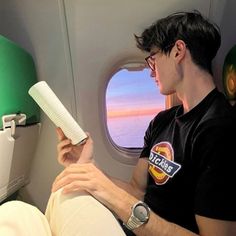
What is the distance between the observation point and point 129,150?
1.95 metres

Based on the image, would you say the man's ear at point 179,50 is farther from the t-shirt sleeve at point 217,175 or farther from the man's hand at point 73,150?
the man's hand at point 73,150

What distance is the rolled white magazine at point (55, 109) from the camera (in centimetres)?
122

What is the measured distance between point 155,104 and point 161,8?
513 mm

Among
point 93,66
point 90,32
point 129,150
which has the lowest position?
point 129,150

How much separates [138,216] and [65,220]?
0.87 feet

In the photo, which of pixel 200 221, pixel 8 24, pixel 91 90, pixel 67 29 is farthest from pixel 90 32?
pixel 200 221

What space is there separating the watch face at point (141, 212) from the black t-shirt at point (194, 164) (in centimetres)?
17

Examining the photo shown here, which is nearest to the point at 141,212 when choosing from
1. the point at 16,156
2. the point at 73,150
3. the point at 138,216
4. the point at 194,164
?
the point at 138,216

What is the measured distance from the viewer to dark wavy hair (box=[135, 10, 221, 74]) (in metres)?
1.43

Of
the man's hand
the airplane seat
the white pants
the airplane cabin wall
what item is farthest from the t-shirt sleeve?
the airplane seat

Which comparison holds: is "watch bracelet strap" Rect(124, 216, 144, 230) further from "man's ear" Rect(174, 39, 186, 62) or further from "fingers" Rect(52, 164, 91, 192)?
"man's ear" Rect(174, 39, 186, 62)

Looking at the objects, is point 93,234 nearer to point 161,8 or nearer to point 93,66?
point 93,66

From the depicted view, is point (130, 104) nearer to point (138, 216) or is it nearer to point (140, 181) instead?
point (140, 181)

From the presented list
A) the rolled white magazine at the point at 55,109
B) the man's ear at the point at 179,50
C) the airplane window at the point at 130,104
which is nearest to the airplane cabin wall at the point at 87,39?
the airplane window at the point at 130,104
